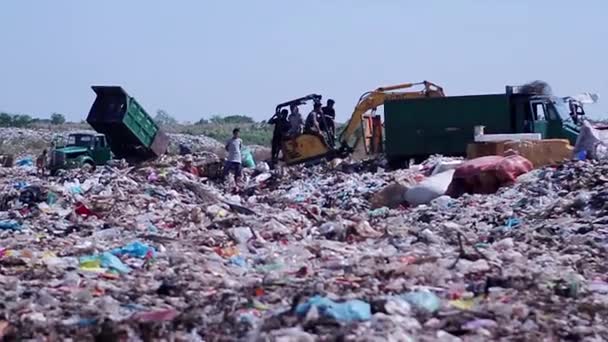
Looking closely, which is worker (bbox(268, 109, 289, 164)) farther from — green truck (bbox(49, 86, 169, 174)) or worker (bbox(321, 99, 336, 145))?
green truck (bbox(49, 86, 169, 174))

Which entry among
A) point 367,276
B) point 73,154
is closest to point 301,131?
point 73,154

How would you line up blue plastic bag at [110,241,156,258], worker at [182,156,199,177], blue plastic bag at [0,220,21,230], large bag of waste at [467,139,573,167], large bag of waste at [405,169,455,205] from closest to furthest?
1. blue plastic bag at [110,241,156,258]
2. blue plastic bag at [0,220,21,230]
3. large bag of waste at [405,169,455,205]
4. large bag of waste at [467,139,573,167]
5. worker at [182,156,199,177]

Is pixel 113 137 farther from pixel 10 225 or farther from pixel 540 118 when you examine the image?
pixel 10 225

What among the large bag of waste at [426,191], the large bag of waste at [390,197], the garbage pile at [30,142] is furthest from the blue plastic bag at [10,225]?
the garbage pile at [30,142]

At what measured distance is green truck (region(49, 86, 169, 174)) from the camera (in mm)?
25672

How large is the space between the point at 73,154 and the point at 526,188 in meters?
14.8

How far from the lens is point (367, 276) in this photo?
7910 mm

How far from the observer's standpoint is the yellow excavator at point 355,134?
24.1m

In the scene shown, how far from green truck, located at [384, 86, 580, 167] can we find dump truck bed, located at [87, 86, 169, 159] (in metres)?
6.22

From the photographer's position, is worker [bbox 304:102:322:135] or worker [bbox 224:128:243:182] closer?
worker [bbox 224:128:243:182]

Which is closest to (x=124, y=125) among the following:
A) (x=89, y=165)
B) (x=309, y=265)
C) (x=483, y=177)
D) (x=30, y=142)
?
(x=89, y=165)

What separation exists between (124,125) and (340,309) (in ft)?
65.1

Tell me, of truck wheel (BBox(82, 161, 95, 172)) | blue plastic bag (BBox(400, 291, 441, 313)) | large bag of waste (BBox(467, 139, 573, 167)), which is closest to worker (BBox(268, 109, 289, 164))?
truck wheel (BBox(82, 161, 95, 172))

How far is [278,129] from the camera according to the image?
24656mm
